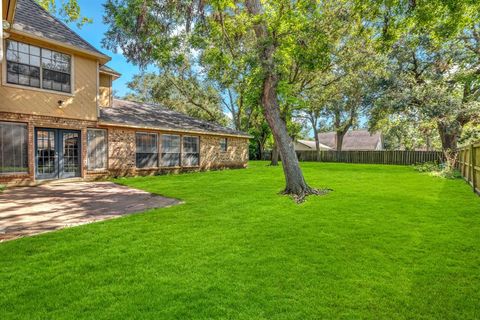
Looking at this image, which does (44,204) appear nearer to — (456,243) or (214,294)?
(214,294)

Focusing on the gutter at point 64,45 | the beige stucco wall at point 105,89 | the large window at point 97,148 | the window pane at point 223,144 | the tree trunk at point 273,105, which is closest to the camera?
the tree trunk at point 273,105

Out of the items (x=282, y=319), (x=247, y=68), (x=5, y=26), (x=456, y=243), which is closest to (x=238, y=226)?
(x=282, y=319)

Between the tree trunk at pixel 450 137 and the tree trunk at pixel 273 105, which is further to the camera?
the tree trunk at pixel 450 137

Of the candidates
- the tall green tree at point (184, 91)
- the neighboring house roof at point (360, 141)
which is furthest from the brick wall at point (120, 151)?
the neighboring house roof at point (360, 141)

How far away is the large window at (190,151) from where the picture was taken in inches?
667

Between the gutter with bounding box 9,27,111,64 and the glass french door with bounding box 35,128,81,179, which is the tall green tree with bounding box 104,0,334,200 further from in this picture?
the glass french door with bounding box 35,128,81,179

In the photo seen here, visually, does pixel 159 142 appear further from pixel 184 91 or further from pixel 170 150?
pixel 184 91

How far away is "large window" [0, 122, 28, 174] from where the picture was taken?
980cm

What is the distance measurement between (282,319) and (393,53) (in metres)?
19.8

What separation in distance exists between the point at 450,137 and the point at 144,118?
63.3 feet

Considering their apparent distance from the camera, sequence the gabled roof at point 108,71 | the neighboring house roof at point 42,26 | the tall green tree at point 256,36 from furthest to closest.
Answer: the gabled roof at point 108,71 < the neighboring house roof at point 42,26 < the tall green tree at point 256,36

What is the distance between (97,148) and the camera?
41.3ft

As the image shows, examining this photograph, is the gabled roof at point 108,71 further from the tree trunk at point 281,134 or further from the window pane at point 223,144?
the tree trunk at point 281,134

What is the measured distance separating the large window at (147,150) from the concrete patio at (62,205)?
4.17 m
